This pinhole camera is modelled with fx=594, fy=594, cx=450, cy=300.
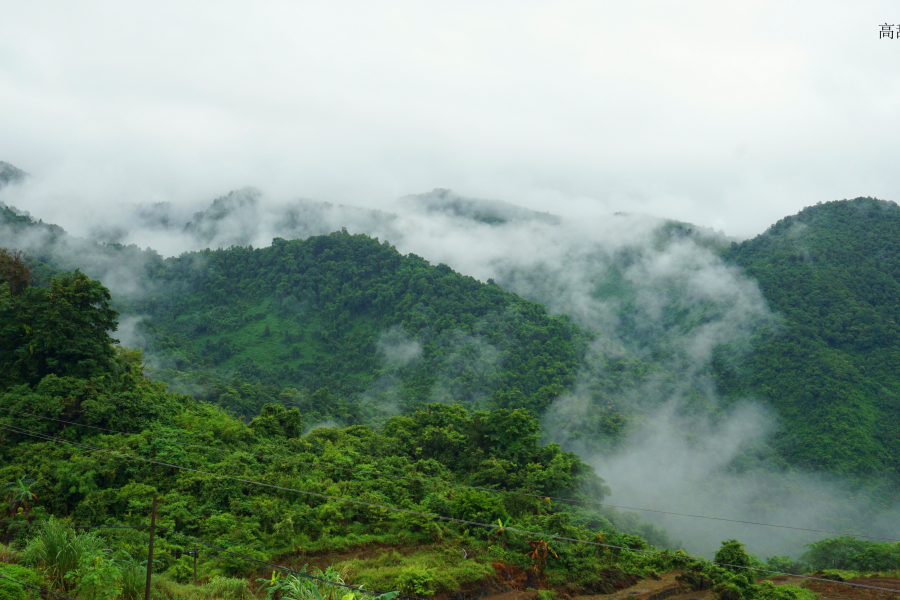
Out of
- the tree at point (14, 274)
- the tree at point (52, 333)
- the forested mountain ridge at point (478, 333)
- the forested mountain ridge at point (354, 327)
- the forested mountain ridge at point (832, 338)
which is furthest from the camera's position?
the forested mountain ridge at point (354, 327)

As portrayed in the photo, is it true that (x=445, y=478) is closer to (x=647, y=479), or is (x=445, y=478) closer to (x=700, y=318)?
(x=647, y=479)

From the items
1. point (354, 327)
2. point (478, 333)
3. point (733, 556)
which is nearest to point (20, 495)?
point (733, 556)

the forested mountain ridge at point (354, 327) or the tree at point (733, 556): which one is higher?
the forested mountain ridge at point (354, 327)

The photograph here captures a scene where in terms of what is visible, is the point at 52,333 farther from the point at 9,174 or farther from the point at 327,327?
the point at 9,174

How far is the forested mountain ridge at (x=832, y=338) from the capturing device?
64750mm

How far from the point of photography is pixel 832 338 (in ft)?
258

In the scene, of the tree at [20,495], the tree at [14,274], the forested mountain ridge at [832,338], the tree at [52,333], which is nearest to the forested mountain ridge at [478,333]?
the forested mountain ridge at [832,338]

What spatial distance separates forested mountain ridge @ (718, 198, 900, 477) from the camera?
64750 millimetres

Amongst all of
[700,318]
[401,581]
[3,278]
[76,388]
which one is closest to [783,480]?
[700,318]

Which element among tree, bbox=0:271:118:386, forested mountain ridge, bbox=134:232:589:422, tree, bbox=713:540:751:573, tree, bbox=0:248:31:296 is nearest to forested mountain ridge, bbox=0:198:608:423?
forested mountain ridge, bbox=134:232:589:422

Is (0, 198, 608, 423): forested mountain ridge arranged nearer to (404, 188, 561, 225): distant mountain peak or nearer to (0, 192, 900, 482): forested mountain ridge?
(0, 192, 900, 482): forested mountain ridge

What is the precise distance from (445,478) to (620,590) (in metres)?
12.9

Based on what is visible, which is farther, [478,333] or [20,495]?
[478,333]

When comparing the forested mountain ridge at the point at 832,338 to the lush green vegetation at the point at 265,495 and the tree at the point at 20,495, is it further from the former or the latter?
the tree at the point at 20,495
